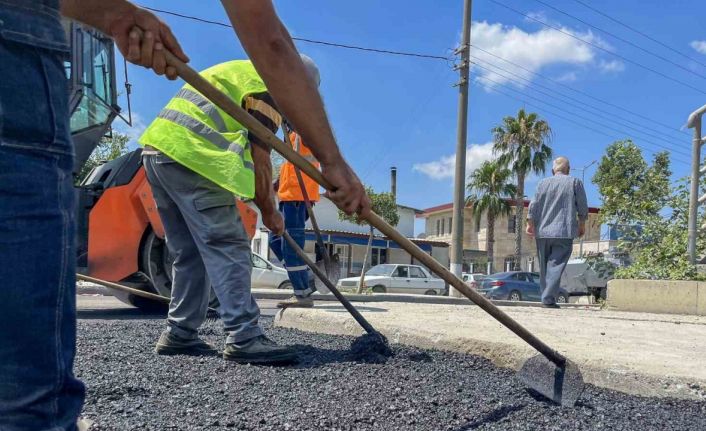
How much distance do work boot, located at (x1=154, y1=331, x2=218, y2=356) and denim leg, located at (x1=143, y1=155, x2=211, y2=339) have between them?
4cm

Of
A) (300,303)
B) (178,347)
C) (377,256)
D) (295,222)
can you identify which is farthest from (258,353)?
(377,256)

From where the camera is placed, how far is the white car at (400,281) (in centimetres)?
2170

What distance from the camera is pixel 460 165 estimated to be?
1377 cm

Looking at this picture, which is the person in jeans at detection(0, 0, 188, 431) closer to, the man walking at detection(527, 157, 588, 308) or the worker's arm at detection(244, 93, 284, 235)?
the worker's arm at detection(244, 93, 284, 235)

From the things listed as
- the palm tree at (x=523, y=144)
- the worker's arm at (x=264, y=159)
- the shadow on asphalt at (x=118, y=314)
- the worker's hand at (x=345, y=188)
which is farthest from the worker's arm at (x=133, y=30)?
the palm tree at (x=523, y=144)

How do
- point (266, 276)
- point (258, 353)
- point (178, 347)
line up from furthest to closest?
point (266, 276) < point (178, 347) < point (258, 353)

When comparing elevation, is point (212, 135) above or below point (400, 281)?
above

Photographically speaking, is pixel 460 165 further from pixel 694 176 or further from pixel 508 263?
pixel 508 263

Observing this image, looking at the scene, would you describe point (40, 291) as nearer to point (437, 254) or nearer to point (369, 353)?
point (369, 353)

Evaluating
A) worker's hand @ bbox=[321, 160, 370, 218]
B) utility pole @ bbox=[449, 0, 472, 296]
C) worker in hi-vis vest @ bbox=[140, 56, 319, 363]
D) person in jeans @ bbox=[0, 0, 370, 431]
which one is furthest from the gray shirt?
utility pole @ bbox=[449, 0, 472, 296]

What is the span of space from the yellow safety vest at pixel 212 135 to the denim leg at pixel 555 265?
14.5 feet

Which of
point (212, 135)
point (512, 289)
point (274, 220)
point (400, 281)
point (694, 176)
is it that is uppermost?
point (694, 176)

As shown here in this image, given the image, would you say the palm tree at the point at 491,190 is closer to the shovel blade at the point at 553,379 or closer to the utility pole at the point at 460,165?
the utility pole at the point at 460,165

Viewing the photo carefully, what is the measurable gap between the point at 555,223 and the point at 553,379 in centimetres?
432
